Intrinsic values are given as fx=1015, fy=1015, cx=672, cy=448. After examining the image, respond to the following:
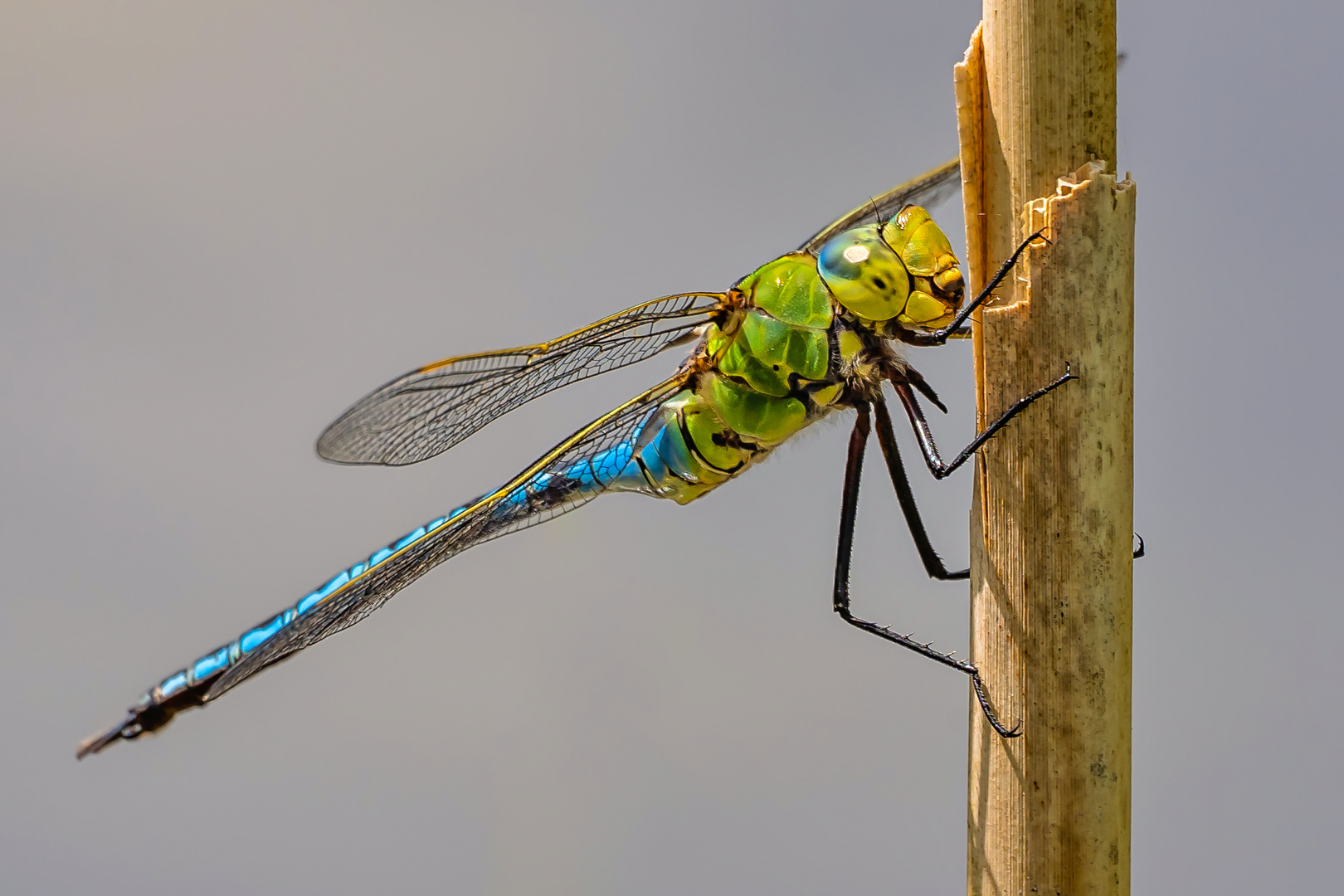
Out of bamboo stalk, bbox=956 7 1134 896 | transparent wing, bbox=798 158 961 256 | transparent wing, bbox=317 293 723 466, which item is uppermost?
transparent wing, bbox=798 158 961 256

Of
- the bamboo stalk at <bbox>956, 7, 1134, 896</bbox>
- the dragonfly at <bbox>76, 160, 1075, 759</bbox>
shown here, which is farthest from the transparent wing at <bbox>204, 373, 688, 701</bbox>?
the bamboo stalk at <bbox>956, 7, 1134, 896</bbox>

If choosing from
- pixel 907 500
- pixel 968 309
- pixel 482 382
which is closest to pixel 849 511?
pixel 907 500

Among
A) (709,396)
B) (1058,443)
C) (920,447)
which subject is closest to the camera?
(1058,443)

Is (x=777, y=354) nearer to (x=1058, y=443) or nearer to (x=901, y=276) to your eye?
(x=901, y=276)

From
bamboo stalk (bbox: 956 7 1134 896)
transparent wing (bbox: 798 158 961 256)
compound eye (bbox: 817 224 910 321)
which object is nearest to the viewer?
bamboo stalk (bbox: 956 7 1134 896)

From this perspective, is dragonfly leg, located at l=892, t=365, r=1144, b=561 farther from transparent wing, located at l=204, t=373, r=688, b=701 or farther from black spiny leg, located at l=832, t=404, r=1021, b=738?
transparent wing, located at l=204, t=373, r=688, b=701

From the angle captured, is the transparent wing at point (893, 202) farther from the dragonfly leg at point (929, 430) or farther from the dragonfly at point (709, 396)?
the dragonfly leg at point (929, 430)
